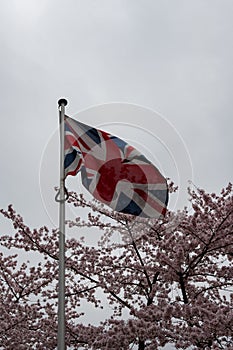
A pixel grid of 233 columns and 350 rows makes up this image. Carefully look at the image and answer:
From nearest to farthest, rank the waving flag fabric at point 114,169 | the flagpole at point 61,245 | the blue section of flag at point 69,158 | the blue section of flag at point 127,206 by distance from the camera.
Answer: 1. the flagpole at point 61,245
2. the blue section of flag at point 127,206
3. the waving flag fabric at point 114,169
4. the blue section of flag at point 69,158

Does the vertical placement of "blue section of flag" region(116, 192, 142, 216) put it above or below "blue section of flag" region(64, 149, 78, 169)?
below

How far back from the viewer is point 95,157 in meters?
6.84

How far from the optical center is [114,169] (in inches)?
272

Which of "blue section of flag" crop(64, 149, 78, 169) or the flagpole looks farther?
"blue section of flag" crop(64, 149, 78, 169)

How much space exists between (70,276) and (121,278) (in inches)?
61.1

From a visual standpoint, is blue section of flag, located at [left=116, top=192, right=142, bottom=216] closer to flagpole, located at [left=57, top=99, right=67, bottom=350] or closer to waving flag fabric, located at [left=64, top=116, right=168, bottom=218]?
waving flag fabric, located at [left=64, top=116, right=168, bottom=218]

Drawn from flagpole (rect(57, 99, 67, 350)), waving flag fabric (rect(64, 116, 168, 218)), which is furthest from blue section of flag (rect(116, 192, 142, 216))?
flagpole (rect(57, 99, 67, 350))

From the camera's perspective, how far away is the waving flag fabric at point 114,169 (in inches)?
266

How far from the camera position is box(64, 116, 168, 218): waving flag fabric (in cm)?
676

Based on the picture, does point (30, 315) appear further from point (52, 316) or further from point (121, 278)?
point (121, 278)

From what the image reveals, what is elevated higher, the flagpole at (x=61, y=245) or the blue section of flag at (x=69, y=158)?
the blue section of flag at (x=69, y=158)

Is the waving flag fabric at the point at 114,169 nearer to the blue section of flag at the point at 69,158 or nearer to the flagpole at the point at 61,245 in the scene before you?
the blue section of flag at the point at 69,158

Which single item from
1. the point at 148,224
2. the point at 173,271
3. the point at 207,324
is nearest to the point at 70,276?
the point at 148,224

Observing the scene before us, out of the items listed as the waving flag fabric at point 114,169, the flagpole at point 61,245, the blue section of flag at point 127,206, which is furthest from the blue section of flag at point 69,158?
the blue section of flag at point 127,206
